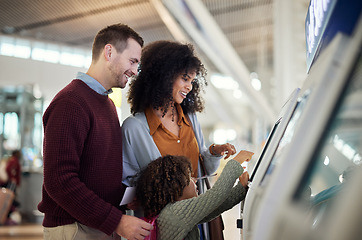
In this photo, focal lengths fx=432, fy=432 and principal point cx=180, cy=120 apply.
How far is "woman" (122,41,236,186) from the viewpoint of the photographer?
1.97m

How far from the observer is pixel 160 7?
11.0 meters

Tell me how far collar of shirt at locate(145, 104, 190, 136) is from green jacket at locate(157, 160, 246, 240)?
0.42 meters

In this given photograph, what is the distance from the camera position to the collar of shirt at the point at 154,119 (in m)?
2.01

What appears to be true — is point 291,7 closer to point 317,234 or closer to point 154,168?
point 154,168

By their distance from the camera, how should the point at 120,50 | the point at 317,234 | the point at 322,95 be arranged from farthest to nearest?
1. the point at 120,50
2. the point at 322,95
3. the point at 317,234

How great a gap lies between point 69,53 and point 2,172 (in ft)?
25.6

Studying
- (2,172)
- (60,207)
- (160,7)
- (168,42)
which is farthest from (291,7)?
(60,207)

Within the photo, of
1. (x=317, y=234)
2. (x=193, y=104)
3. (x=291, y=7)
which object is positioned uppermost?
(x=291, y=7)

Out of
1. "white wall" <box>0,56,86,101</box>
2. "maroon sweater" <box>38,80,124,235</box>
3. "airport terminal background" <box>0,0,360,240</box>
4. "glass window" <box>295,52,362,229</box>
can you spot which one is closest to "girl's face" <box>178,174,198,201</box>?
"maroon sweater" <box>38,80,124,235</box>

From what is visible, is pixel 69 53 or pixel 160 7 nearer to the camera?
pixel 160 7

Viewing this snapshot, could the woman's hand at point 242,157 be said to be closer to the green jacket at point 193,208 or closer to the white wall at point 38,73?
the green jacket at point 193,208

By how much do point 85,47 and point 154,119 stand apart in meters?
14.3

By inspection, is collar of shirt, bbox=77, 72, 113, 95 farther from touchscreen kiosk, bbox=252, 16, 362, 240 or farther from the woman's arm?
touchscreen kiosk, bbox=252, 16, 362, 240

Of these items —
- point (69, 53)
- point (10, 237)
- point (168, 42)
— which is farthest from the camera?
point (69, 53)
